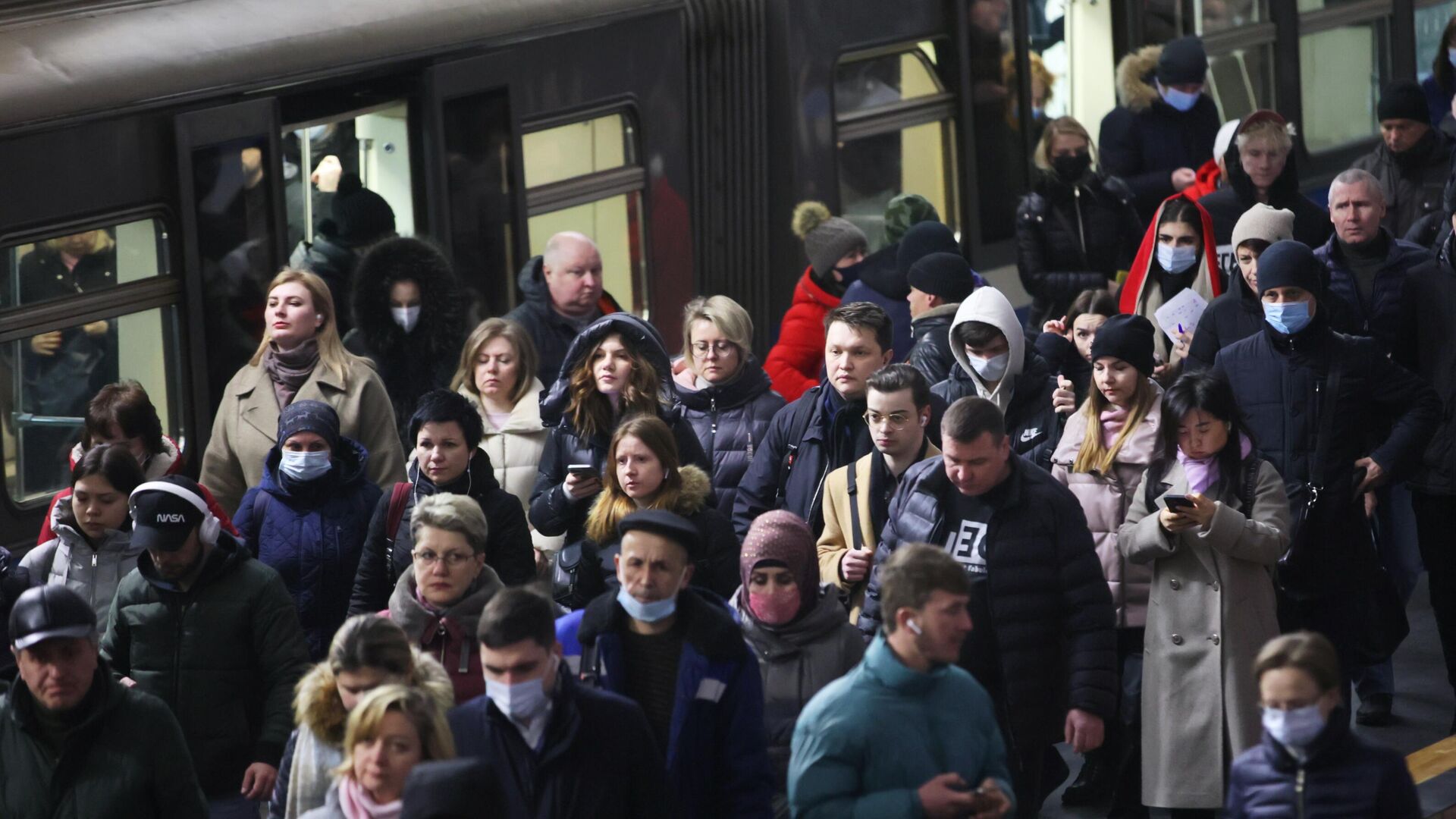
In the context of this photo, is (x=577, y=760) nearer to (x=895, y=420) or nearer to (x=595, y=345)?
(x=895, y=420)

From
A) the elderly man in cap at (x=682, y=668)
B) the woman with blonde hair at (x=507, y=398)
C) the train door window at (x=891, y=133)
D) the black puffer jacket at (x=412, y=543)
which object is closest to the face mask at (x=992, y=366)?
the woman with blonde hair at (x=507, y=398)

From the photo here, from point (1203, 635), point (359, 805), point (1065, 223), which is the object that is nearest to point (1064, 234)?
point (1065, 223)

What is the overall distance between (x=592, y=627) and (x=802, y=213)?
202 inches

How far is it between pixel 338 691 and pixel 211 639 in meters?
1.11

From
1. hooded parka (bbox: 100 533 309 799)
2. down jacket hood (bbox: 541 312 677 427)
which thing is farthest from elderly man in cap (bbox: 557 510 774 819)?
down jacket hood (bbox: 541 312 677 427)

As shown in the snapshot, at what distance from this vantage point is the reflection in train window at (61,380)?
330 inches

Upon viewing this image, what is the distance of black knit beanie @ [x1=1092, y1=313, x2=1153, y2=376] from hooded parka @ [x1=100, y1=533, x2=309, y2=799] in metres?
2.70

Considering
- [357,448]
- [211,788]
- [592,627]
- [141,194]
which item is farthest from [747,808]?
[141,194]

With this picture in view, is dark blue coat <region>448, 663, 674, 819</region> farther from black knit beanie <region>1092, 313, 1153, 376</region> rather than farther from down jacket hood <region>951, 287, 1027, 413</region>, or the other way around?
down jacket hood <region>951, 287, 1027, 413</region>

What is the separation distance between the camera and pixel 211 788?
7.16 meters

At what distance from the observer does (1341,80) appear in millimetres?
16312

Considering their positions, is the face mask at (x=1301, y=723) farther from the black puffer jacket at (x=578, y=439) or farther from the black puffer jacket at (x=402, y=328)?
the black puffer jacket at (x=402, y=328)

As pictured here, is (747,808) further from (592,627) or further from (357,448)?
(357,448)

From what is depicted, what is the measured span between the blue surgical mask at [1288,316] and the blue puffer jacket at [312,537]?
10.1 ft
